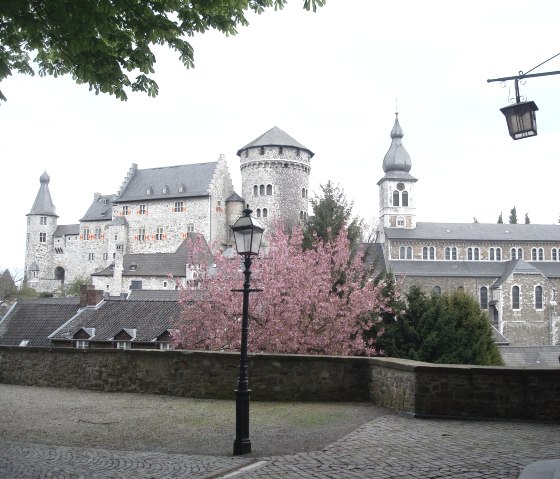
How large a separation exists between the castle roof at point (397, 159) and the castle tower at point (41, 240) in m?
52.6

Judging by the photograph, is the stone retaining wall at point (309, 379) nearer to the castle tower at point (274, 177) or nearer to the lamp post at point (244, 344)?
the lamp post at point (244, 344)

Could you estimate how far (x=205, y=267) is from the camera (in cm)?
2495

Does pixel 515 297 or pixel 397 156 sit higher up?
pixel 397 156

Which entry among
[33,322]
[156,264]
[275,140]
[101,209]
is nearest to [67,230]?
[101,209]

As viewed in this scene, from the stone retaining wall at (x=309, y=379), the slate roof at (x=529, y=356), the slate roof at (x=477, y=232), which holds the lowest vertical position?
the slate roof at (x=529, y=356)

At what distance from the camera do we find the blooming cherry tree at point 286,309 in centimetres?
2055

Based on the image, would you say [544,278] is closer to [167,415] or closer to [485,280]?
[485,280]

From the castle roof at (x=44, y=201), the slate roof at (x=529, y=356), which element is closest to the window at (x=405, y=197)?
the slate roof at (x=529, y=356)

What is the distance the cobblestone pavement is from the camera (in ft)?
24.4

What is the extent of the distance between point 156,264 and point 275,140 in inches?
827

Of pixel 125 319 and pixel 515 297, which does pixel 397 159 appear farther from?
pixel 125 319

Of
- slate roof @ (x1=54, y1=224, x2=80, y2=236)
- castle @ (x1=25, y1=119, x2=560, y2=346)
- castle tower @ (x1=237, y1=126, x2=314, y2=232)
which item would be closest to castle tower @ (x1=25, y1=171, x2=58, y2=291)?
slate roof @ (x1=54, y1=224, x2=80, y2=236)

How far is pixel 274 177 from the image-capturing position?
80.3m

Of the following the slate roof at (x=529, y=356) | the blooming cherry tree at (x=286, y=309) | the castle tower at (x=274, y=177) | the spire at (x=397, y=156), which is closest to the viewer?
the blooming cherry tree at (x=286, y=309)
